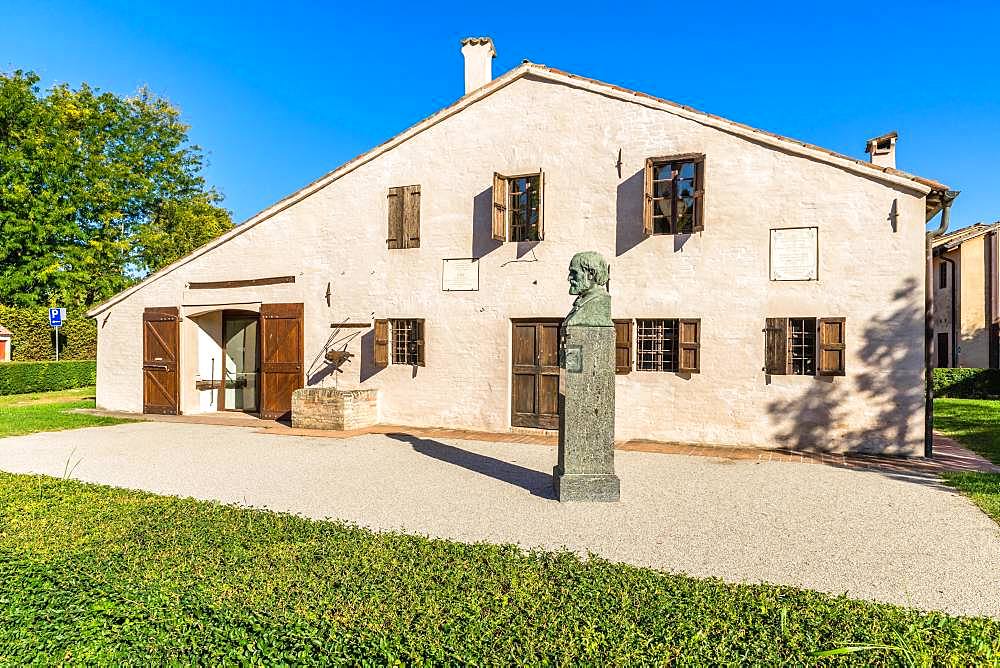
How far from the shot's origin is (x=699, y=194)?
976 centimetres

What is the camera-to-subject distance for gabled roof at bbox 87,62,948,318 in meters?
8.94

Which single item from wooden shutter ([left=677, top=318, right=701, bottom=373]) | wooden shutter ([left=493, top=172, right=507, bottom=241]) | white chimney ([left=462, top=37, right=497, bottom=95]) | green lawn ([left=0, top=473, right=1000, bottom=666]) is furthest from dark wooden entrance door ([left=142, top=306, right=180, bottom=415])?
wooden shutter ([left=677, top=318, right=701, bottom=373])

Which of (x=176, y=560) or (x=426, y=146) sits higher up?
(x=426, y=146)

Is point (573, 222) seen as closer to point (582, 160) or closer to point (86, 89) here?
point (582, 160)

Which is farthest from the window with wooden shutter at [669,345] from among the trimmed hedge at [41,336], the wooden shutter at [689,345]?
the trimmed hedge at [41,336]

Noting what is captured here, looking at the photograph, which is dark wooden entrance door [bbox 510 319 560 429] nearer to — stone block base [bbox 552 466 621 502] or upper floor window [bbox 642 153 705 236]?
upper floor window [bbox 642 153 705 236]

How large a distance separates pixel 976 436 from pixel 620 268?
25.3 feet

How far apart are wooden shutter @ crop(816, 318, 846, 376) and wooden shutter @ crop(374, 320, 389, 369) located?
7971 millimetres

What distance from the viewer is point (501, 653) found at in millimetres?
2805

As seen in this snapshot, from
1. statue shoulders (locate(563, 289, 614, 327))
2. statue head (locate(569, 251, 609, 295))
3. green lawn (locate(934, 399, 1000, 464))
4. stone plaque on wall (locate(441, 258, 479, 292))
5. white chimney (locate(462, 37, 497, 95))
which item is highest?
white chimney (locate(462, 37, 497, 95))

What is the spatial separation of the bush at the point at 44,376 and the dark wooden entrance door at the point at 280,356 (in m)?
12.9

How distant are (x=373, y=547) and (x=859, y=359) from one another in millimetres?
8287

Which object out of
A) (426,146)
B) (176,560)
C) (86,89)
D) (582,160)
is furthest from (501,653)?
(86,89)

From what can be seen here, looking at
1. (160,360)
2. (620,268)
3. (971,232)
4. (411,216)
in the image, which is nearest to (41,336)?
(160,360)
